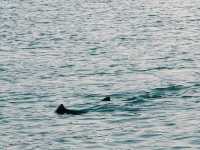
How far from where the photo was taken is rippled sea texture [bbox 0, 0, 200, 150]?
26.3 meters

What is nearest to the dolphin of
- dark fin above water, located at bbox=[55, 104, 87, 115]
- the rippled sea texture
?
dark fin above water, located at bbox=[55, 104, 87, 115]

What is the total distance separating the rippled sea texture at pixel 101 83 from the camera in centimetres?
2633

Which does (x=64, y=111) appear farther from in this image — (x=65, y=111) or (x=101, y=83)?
(x=101, y=83)

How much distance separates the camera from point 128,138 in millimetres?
25859

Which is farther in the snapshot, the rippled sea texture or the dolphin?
the dolphin

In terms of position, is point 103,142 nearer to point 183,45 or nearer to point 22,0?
point 183,45

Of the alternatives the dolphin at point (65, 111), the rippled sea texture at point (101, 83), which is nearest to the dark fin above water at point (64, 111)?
the dolphin at point (65, 111)

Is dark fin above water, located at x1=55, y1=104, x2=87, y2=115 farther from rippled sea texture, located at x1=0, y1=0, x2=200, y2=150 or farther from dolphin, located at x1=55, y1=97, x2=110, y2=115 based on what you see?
rippled sea texture, located at x1=0, y1=0, x2=200, y2=150

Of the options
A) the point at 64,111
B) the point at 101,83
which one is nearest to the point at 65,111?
the point at 64,111

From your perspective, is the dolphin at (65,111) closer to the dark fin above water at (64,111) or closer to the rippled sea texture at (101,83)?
the dark fin above water at (64,111)

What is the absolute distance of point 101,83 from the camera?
121ft

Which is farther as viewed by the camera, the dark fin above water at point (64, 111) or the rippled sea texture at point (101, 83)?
the dark fin above water at point (64, 111)

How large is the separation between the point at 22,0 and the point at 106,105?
75.9m

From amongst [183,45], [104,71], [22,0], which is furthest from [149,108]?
[22,0]
